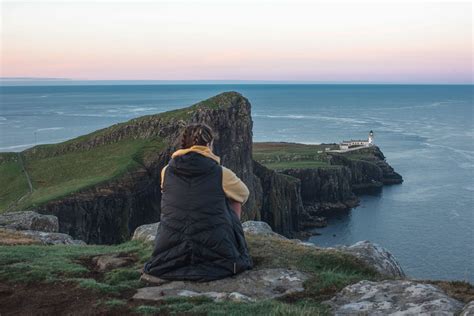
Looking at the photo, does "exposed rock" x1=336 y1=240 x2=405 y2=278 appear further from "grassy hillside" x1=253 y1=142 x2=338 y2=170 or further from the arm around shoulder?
"grassy hillside" x1=253 y1=142 x2=338 y2=170

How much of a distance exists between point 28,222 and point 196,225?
66.6 ft

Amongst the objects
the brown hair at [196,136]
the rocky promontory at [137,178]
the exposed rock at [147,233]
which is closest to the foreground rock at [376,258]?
the brown hair at [196,136]

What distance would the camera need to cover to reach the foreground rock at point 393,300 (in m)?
8.36

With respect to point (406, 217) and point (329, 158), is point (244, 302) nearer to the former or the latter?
point (406, 217)

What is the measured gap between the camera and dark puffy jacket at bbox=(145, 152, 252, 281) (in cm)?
1037

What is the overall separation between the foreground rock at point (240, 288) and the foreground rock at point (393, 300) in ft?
4.02

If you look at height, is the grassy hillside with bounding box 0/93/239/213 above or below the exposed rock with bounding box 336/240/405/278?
below

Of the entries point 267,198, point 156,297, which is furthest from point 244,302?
point 267,198

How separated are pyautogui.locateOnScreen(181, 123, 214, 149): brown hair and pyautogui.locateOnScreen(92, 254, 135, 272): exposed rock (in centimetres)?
394

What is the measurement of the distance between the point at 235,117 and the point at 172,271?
62026 millimetres

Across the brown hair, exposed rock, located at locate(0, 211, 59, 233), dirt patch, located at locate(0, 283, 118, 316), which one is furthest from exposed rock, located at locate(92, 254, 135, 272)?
exposed rock, located at locate(0, 211, 59, 233)

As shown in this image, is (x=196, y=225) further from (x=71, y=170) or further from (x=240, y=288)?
(x=71, y=170)

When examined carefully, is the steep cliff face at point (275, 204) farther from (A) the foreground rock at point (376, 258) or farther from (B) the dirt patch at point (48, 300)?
(B) the dirt patch at point (48, 300)

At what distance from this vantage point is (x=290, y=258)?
12.4 meters
